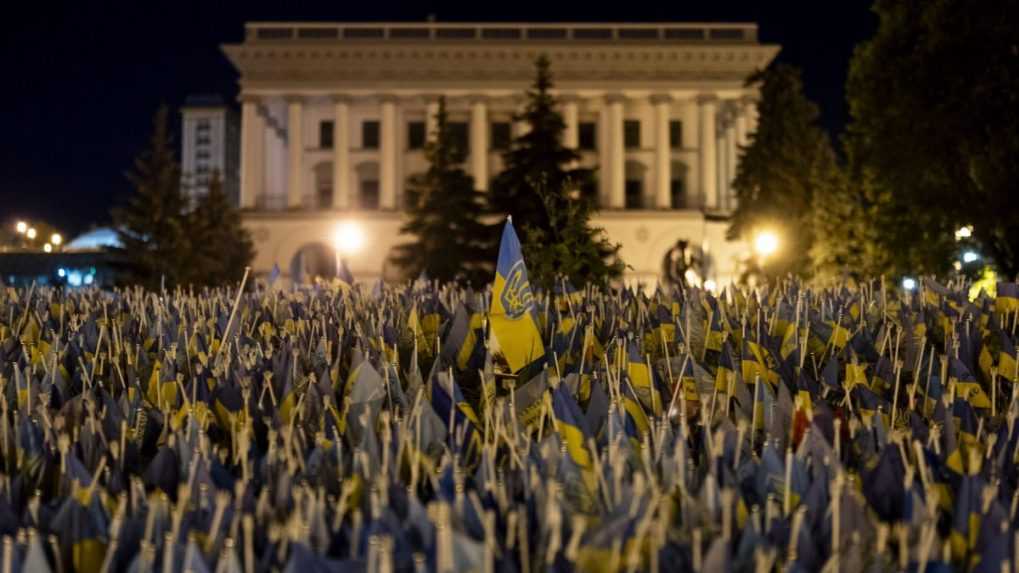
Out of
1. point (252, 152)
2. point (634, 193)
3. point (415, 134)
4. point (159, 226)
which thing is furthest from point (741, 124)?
point (159, 226)

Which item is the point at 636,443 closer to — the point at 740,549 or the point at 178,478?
the point at 740,549

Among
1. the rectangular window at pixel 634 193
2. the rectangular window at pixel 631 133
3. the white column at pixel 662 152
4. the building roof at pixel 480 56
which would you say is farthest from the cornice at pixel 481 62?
the rectangular window at pixel 634 193

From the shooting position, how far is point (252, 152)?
182ft

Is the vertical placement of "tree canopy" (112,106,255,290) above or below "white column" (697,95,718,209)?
below

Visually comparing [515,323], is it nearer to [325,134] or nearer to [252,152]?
[252,152]

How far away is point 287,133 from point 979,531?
193ft

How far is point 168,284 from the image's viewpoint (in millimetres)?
34031

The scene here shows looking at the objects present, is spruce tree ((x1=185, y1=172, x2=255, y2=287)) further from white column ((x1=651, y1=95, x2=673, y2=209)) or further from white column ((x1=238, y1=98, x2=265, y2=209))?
white column ((x1=651, y1=95, x2=673, y2=209))

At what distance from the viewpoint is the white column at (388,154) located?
182ft

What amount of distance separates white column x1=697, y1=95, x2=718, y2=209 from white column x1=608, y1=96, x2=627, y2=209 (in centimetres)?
446

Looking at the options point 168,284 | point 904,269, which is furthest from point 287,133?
point 904,269

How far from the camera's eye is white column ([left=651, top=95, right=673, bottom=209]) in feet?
185

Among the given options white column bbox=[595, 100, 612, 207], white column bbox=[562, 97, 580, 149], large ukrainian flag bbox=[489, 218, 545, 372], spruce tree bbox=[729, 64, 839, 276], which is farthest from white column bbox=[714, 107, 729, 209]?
large ukrainian flag bbox=[489, 218, 545, 372]

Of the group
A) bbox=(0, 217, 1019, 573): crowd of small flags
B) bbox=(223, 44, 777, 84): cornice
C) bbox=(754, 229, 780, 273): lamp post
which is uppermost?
bbox=(223, 44, 777, 84): cornice
